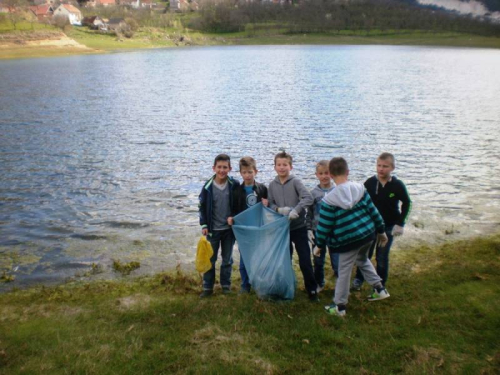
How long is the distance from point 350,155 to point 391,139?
175 inches

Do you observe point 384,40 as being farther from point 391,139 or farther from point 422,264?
point 422,264

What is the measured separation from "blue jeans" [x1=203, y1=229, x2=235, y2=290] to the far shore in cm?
10669

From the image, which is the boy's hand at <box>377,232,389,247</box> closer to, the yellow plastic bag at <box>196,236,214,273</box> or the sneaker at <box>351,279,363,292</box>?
the sneaker at <box>351,279,363,292</box>

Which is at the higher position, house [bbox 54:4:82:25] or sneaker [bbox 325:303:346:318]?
house [bbox 54:4:82:25]

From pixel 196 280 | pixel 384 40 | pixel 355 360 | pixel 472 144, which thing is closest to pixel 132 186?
pixel 196 280

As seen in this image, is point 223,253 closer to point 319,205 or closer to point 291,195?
point 291,195

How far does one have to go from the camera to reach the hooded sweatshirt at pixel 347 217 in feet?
18.8

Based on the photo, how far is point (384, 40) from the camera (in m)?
161

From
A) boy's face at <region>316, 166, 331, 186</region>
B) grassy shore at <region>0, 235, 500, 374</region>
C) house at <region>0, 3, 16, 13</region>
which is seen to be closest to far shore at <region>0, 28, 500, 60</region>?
house at <region>0, 3, 16, 13</region>

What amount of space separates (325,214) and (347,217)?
305 mm

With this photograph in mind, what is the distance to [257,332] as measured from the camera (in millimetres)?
5660

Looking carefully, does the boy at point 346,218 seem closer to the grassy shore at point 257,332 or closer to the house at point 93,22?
the grassy shore at point 257,332

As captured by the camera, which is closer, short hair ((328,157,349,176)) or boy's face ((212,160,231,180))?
short hair ((328,157,349,176))

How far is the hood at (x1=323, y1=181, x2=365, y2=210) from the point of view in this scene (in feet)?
18.7
